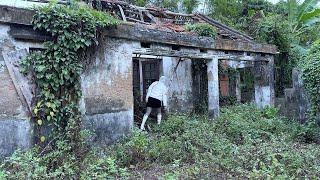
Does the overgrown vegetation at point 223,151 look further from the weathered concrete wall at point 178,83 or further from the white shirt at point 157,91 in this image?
the weathered concrete wall at point 178,83

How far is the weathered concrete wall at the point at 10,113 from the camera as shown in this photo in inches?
281

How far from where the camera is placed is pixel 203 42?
1095 centimetres

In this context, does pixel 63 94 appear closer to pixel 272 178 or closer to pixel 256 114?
pixel 272 178

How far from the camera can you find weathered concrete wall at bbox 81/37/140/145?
27.1ft

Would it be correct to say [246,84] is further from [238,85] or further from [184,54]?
[184,54]

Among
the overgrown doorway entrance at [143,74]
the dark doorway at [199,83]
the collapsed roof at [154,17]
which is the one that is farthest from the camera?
the dark doorway at [199,83]

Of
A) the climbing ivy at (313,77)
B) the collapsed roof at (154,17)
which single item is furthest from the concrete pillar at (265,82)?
the climbing ivy at (313,77)

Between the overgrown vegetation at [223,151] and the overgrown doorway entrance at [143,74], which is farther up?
the overgrown doorway entrance at [143,74]

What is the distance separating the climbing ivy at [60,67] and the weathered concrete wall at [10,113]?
0.89ft

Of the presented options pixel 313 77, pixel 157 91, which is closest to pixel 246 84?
pixel 313 77

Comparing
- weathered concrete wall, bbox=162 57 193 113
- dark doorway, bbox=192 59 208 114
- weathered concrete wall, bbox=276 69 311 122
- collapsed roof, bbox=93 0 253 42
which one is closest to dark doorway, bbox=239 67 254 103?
collapsed roof, bbox=93 0 253 42

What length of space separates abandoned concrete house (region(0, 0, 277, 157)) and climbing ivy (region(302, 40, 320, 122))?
2505 mm

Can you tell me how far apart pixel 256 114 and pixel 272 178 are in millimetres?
6483

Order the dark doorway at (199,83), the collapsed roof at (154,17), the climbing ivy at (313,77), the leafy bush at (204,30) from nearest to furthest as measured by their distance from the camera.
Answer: the climbing ivy at (313,77)
the leafy bush at (204,30)
the collapsed roof at (154,17)
the dark doorway at (199,83)
